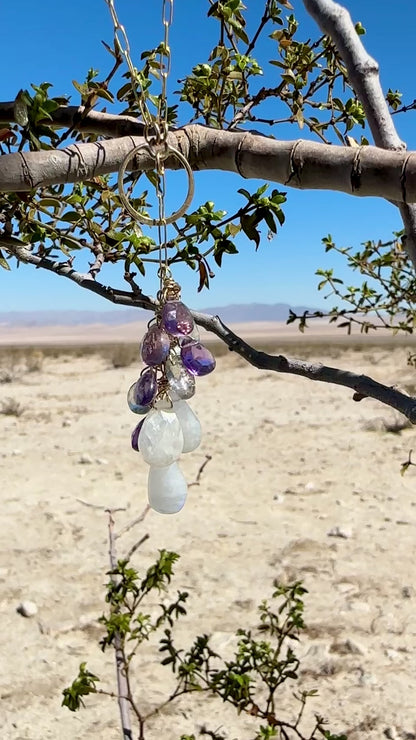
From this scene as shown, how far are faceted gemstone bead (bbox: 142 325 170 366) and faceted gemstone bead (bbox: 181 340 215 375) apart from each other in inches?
2.6

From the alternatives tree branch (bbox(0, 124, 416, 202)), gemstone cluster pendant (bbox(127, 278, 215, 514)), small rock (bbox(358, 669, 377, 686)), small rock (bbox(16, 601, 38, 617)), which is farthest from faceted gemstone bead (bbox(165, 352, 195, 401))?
small rock (bbox(16, 601, 38, 617))

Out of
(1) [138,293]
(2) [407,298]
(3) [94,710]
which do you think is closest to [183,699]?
(3) [94,710]

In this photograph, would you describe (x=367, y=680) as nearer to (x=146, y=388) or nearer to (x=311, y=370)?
(x=311, y=370)

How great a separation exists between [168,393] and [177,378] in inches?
1.5

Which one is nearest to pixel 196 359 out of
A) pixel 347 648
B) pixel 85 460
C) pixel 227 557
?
pixel 347 648

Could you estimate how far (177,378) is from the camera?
144cm

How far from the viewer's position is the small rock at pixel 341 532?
17.6 feet

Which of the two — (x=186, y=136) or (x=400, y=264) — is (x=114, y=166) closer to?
(x=186, y=136)

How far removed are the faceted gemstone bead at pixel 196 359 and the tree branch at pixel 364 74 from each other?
78cm

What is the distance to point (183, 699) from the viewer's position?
11.0ft

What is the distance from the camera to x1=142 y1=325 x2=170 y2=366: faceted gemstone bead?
1.36 m

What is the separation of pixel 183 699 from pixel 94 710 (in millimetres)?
434

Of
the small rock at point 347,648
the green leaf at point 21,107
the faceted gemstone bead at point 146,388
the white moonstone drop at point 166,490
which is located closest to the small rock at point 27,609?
the small rock at point 347,648

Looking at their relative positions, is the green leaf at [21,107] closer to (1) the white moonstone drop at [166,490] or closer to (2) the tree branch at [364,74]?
(1) the white moonstone drop at [166,490]
